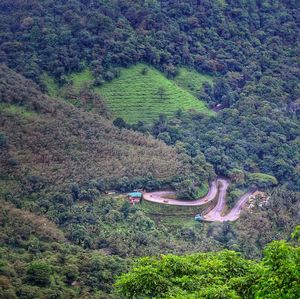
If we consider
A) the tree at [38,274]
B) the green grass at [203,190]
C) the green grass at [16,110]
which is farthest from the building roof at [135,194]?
the tree at [38,274]

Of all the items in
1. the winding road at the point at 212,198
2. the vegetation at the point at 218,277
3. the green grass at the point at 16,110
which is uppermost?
the vegetation at the point at 218,277

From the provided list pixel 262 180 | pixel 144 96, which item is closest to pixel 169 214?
pixel 262 180

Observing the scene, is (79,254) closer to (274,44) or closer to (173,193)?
(173,193)

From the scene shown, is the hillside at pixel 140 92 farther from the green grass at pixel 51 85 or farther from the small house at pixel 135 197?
the small house at pixel 135 197

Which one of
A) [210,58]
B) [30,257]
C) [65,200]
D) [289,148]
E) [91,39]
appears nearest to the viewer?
[30,257]

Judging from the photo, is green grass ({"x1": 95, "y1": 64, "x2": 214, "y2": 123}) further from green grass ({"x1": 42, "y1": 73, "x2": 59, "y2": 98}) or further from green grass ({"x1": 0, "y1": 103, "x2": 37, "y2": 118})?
green grass ({"x1": 0, "y1": 103, "x2": 37, "y2": 118})

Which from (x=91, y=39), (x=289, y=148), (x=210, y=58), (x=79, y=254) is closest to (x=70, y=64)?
(x=91, y=39)

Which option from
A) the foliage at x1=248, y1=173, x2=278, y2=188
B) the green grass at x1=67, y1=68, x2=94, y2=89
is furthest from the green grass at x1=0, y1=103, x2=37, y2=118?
the foliage at x1=248, y1=173, x2=278, y2=188
